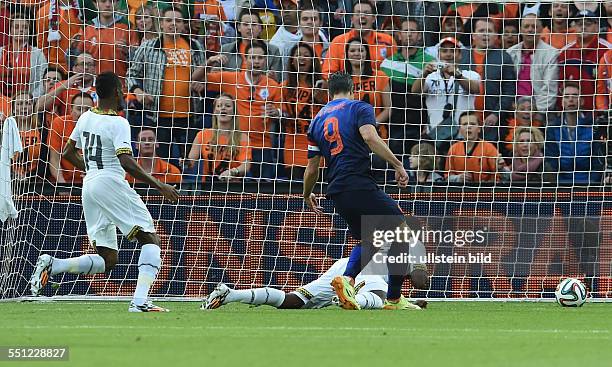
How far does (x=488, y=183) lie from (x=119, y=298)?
4335 millimetres

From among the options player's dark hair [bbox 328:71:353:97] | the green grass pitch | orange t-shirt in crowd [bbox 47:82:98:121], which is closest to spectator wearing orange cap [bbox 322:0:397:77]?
orange t-shirt in crowd [bbox 47:82:98:121]

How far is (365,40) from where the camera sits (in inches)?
573

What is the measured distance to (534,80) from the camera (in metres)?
14.8

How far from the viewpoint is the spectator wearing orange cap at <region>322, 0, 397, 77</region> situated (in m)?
14.5

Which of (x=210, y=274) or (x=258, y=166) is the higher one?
(x=258, y=166)

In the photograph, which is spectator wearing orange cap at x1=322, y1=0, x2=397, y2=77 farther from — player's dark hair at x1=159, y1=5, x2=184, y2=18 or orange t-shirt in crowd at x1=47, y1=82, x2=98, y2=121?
orange t-shirt in crowd at x1=47, y1=82, x2=98, y2=121

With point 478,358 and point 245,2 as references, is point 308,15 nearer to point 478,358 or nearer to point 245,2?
point 245,2

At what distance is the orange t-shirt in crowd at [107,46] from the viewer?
13.9m

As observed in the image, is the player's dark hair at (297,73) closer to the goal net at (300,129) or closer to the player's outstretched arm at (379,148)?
the goal net at (300,129)

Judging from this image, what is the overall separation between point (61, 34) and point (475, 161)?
16.5ft

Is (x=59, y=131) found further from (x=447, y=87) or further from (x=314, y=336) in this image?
(x=314, y=336)

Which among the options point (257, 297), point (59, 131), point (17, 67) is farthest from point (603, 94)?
point (17, 67)

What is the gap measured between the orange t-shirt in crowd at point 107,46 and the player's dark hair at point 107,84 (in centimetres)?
357

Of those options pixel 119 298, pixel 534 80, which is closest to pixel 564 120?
pixel 534 80
